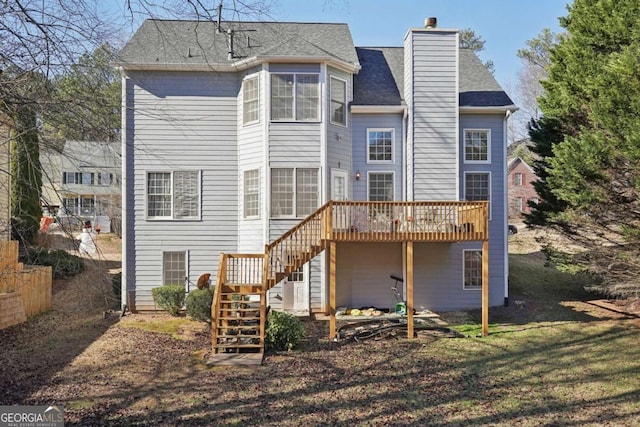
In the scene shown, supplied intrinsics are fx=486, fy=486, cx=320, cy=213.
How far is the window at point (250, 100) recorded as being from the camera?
1438 cm

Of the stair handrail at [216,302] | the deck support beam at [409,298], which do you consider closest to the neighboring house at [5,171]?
the stair handrail at [216,302]

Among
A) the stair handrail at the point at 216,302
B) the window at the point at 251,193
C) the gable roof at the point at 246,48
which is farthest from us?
the window at the point at 251,193

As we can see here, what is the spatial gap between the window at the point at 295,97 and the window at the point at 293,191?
160 cm

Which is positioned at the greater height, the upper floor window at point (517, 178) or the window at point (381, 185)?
the upper floor window at point (517, 178)

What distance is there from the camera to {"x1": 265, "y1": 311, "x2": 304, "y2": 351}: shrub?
10.8 meters

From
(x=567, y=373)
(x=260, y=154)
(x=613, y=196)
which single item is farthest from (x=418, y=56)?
(x=567, y=373)

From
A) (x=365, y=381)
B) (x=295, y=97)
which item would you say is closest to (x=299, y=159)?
(x=295, y=97)

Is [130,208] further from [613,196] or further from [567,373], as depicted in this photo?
[613,196]

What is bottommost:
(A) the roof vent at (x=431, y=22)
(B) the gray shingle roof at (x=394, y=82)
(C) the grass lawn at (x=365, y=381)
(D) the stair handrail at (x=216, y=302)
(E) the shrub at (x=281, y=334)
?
(C) the grass lawn at (x=365, y=381)

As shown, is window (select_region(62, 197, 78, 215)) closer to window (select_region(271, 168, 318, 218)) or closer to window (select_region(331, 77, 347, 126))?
window (select_region(271, 168, 318, 218))

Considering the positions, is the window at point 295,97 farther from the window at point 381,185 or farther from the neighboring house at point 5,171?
the neighboring house at point 5,171

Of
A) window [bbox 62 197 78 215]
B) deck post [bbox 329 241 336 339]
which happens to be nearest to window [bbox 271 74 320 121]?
deck post [bbox 329 241 336 339]

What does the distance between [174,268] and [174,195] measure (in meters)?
2.24

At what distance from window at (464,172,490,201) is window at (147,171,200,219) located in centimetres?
856
